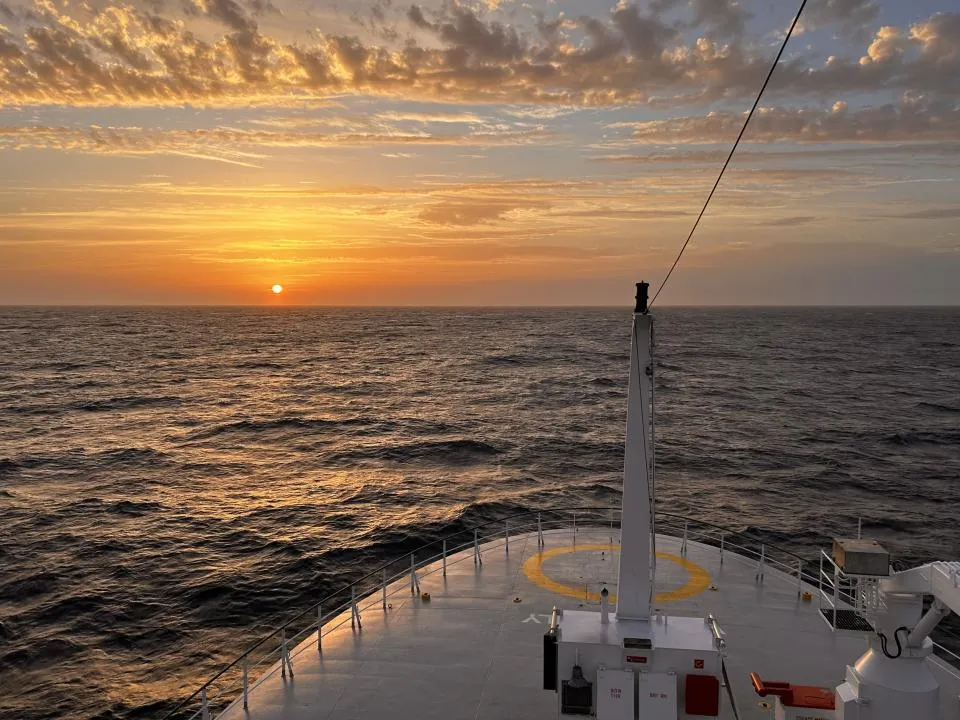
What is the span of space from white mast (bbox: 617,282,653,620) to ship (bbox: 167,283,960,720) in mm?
32

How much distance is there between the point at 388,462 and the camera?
200ft

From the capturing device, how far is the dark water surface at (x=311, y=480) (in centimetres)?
3036

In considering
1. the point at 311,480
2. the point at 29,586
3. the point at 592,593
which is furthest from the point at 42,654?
the point at 311,480

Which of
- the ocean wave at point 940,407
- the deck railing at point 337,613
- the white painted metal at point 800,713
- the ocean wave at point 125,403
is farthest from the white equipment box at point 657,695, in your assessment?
the ocean wave at point 940,407

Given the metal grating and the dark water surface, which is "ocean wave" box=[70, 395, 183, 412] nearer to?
the dark water surface

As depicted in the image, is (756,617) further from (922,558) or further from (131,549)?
(131,549)

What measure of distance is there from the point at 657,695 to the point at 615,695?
85 cm

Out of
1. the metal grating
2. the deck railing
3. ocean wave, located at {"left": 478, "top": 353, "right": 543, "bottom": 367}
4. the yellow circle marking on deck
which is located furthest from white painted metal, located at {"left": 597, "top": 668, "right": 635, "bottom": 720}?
ocean wave, located at {"left": 478, "top": 353, "right": 543, "bottom": 367}

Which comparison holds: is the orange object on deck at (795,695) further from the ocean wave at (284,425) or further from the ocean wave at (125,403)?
the ocean wave at (125,403)

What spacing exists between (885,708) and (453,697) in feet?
29.9

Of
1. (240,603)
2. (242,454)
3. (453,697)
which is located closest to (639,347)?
(453,697)

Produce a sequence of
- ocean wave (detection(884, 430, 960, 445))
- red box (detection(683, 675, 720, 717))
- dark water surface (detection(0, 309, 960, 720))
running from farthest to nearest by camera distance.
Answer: ocean wave (detection(884, 430, 960, 445))
dark water surface (detection(0, 309, 960, 720))
red box (detection(683, 675, 720, 717))

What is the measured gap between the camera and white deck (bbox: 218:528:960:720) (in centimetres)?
1667

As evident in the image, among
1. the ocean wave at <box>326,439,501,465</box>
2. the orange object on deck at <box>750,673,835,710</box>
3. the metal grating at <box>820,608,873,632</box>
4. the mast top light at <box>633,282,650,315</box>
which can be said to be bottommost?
the ocean wave at <box>326,439,501,465</box>
